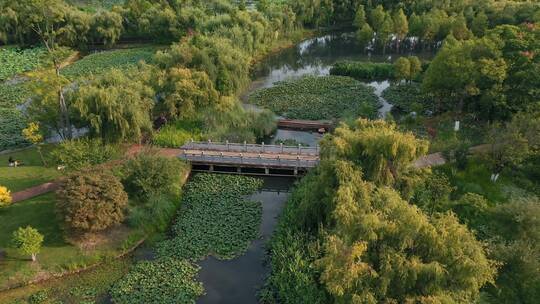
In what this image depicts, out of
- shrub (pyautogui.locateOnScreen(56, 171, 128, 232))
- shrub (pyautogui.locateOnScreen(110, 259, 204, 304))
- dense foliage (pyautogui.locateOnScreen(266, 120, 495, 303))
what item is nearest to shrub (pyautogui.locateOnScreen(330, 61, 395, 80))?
dense foliage (pyautogui.locateOnScreen(266, 120, 495, 303))

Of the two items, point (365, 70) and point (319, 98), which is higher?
point (365, 70)

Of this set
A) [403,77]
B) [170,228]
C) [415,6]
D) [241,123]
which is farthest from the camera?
[415,6]

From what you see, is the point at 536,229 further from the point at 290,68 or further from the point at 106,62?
the point at 106,62

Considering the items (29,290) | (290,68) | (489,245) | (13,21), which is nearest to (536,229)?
(489,245)

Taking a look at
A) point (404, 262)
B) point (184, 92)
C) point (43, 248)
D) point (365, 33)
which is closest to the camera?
point (404, 262)

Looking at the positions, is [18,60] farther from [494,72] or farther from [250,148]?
[494,72]

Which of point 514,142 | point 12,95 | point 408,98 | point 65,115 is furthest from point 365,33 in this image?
point 12,95
